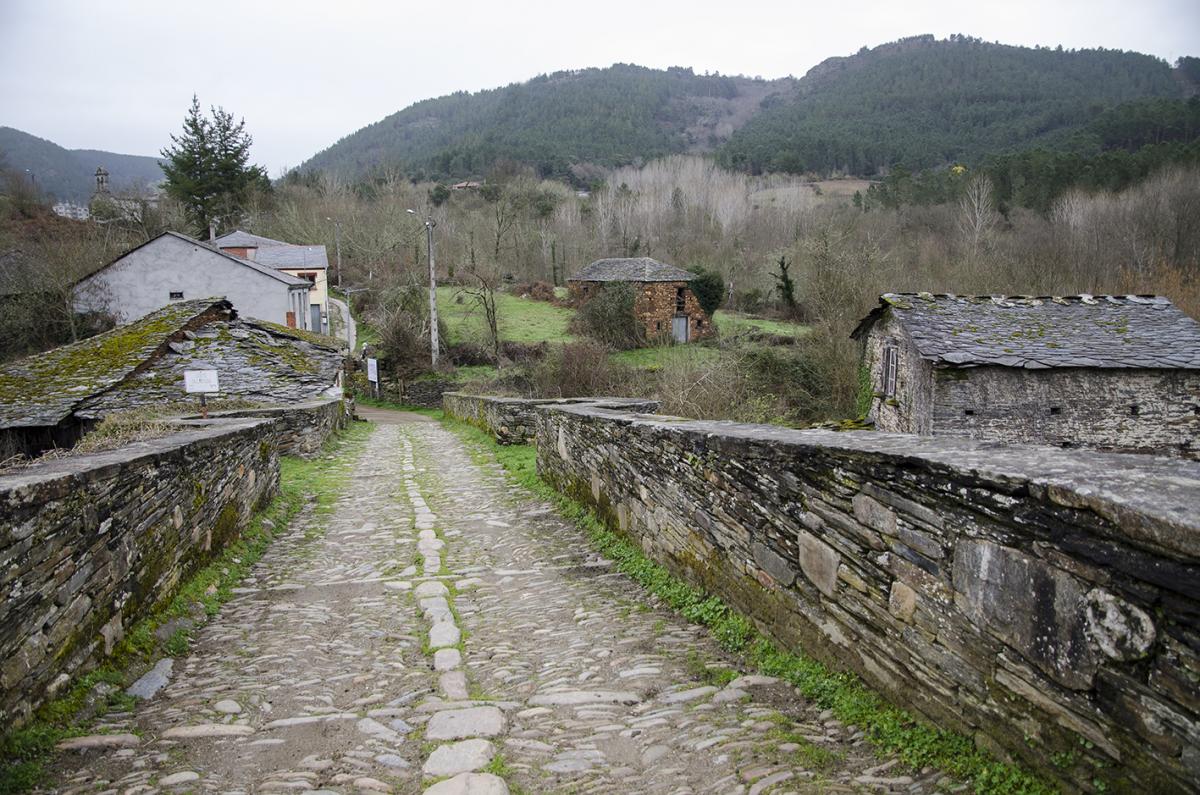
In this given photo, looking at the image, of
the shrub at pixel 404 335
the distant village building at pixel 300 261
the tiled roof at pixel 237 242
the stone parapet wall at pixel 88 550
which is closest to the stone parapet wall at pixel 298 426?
the stone parapet wall at pixel 88 550

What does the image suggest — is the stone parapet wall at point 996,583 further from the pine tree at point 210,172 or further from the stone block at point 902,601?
the pine tree at point 210,172

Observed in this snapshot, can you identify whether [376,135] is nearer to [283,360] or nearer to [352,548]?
[283,360]

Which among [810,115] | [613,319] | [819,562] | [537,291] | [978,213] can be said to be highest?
[810,115]

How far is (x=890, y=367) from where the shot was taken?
2111cm

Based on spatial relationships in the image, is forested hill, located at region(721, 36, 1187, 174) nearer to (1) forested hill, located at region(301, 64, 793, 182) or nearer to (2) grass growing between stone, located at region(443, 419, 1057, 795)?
(1) forested hill, located at region(301, 64, 793, 182)

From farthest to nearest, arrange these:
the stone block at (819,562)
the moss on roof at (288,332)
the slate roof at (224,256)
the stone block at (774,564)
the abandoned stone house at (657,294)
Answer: the abandoned stone house at (657,294) → the slate roof at (224,256) → the moss on roof at (288,332) → the stone block at (774,564) → the stone block at (819,562)

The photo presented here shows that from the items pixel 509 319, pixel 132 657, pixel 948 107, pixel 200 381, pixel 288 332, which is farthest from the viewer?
pixel 948 107

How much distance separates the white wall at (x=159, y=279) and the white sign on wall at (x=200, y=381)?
23.8 m

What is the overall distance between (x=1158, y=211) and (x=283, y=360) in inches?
1697

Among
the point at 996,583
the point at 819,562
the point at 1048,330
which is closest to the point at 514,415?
the point at 819,562

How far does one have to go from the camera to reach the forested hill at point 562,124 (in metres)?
110

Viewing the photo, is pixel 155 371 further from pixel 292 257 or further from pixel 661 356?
pixel 292 257

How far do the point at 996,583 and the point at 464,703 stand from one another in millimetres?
2558

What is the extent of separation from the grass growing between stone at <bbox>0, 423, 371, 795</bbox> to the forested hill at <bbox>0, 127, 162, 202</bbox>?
361 ft
